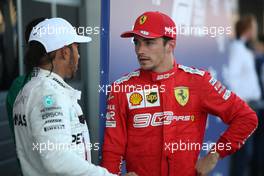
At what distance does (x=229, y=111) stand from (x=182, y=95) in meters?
0.28

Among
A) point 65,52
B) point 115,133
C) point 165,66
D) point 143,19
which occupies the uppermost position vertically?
point 143,19

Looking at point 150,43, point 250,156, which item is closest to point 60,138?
point 150,43

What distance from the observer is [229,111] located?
313 centimetres

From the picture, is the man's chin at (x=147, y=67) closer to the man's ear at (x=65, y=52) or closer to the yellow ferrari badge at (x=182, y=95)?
the yellow ferrari badge at (x=182, y=95)

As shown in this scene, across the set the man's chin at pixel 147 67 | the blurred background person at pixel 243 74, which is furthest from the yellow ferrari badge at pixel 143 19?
the blurred background person at pixel 243 74

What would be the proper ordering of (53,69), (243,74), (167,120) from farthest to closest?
(243,74) → (167,120) → (53,69)

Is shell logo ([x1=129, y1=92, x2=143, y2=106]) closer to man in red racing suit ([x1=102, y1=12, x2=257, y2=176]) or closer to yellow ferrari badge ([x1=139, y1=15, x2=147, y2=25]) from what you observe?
man in red racing suit ([x1=102, y1=12, x2=257, y2=176])

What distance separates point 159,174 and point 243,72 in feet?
11.0

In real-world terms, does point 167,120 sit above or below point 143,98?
below

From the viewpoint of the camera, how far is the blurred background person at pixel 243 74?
238 inches

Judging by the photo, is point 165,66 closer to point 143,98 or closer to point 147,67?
point 147,67

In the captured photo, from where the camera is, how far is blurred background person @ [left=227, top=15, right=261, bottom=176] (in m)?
6.05

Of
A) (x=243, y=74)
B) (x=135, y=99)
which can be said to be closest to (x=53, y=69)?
(x=135, y=99)

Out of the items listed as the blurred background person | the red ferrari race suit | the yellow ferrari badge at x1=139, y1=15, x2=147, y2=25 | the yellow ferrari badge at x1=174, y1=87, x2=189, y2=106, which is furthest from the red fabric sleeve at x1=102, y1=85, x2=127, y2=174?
the blurred background person
